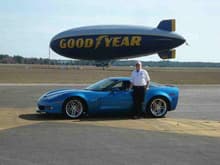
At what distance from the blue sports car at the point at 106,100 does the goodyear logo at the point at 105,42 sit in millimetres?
43433

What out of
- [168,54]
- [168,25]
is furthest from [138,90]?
[168,54]

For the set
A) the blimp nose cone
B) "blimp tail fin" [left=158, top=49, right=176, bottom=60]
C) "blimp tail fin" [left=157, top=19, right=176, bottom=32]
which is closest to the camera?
the blimp nose cone

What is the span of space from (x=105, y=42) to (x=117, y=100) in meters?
45.0

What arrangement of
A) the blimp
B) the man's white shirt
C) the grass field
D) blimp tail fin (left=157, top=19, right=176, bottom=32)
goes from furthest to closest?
blimp tail fin (left=157, top=19, right=176, bottom=32) → the blimp → the grass field → the man's white shirt

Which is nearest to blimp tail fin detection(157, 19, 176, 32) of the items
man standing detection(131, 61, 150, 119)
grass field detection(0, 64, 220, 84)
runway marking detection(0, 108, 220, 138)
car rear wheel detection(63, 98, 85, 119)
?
grass field detection(0, 64, 220, 84)

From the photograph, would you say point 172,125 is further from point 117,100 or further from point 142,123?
point 117,100

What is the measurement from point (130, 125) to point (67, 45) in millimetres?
48499

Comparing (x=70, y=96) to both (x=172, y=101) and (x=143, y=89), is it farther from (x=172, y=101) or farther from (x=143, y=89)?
(x=172, y=101)

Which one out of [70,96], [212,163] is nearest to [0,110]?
[70,96]

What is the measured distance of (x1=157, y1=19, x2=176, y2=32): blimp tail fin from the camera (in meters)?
59.2

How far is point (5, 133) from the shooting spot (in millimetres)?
10258

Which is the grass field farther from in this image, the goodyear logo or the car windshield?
the car windshield

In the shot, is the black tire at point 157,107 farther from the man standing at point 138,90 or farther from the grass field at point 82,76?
the grass field at point 82,76

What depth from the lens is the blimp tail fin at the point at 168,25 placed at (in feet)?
194
